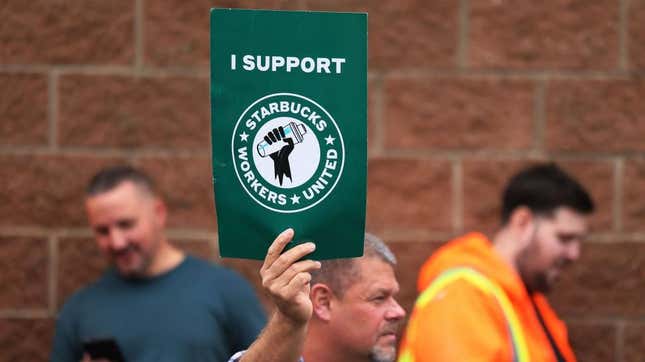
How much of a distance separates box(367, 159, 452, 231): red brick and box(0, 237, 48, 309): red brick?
4.98 ft

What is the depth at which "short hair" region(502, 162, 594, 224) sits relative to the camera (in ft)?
17.5

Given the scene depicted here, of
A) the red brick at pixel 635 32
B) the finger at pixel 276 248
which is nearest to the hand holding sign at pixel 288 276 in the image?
the finger at pixel 276 248

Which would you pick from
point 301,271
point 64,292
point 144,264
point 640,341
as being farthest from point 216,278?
point 301,271

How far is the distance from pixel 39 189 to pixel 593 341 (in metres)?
2.63

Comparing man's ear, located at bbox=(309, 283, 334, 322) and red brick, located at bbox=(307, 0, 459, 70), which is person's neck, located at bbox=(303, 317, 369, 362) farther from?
red brick, located at bbox=(307, 0, 459, 70)

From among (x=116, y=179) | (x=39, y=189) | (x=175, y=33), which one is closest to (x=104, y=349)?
(x=116, y=179)

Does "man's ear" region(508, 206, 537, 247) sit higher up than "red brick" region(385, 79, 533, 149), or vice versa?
"red brick" region(385, 79, 533, 149)

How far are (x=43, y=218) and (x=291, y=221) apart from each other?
284 cm

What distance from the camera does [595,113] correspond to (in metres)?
5.78

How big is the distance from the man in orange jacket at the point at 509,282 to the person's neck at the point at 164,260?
114cm

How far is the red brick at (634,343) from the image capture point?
5.84 metres

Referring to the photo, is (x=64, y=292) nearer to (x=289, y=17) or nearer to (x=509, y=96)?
(x=509, y=96)

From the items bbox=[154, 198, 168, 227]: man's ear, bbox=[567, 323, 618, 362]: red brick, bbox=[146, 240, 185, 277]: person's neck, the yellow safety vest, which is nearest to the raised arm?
the yellow safety vest

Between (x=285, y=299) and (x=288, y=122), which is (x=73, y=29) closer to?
(x=288, y=122)
